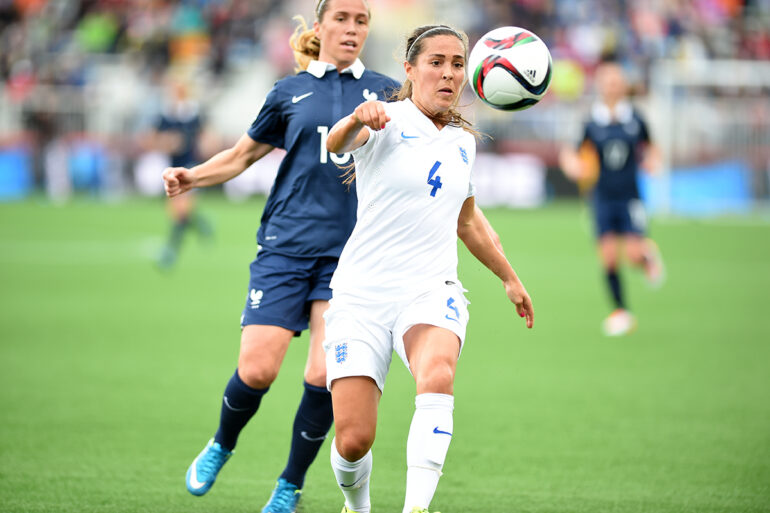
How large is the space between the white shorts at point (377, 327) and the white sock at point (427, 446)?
28 centimetres

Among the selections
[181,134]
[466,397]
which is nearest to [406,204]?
[466,397]

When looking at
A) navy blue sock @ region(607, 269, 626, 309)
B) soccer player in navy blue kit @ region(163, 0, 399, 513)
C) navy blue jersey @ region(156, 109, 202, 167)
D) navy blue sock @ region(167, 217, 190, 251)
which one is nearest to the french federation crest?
soccer player in navy blue kit @ region(163, 0, 399, 513)

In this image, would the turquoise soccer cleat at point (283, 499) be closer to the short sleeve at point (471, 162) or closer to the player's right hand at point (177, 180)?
the player's right hand at point (177, 180)

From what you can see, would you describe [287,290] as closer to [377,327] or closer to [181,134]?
[377,327]

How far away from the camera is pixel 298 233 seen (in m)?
5.24

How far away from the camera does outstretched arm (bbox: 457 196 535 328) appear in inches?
186

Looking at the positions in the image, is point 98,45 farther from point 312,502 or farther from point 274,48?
point 312,502

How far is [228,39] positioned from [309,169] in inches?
1051

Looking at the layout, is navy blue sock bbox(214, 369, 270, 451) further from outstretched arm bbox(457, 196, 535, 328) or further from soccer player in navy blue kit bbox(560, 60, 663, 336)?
soccer player in navy blue kit bbox(560, 60, 663, 336)

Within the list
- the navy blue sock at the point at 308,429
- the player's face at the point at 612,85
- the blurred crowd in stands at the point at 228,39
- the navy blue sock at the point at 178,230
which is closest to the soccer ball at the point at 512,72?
the navy blue sock at the point at 308,429

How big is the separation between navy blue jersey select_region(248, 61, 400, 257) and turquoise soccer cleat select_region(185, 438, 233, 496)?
3.56 ft

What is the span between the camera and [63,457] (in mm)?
6113

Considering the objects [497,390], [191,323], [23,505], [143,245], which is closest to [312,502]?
[23,505]

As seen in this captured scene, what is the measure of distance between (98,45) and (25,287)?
63.0ft
